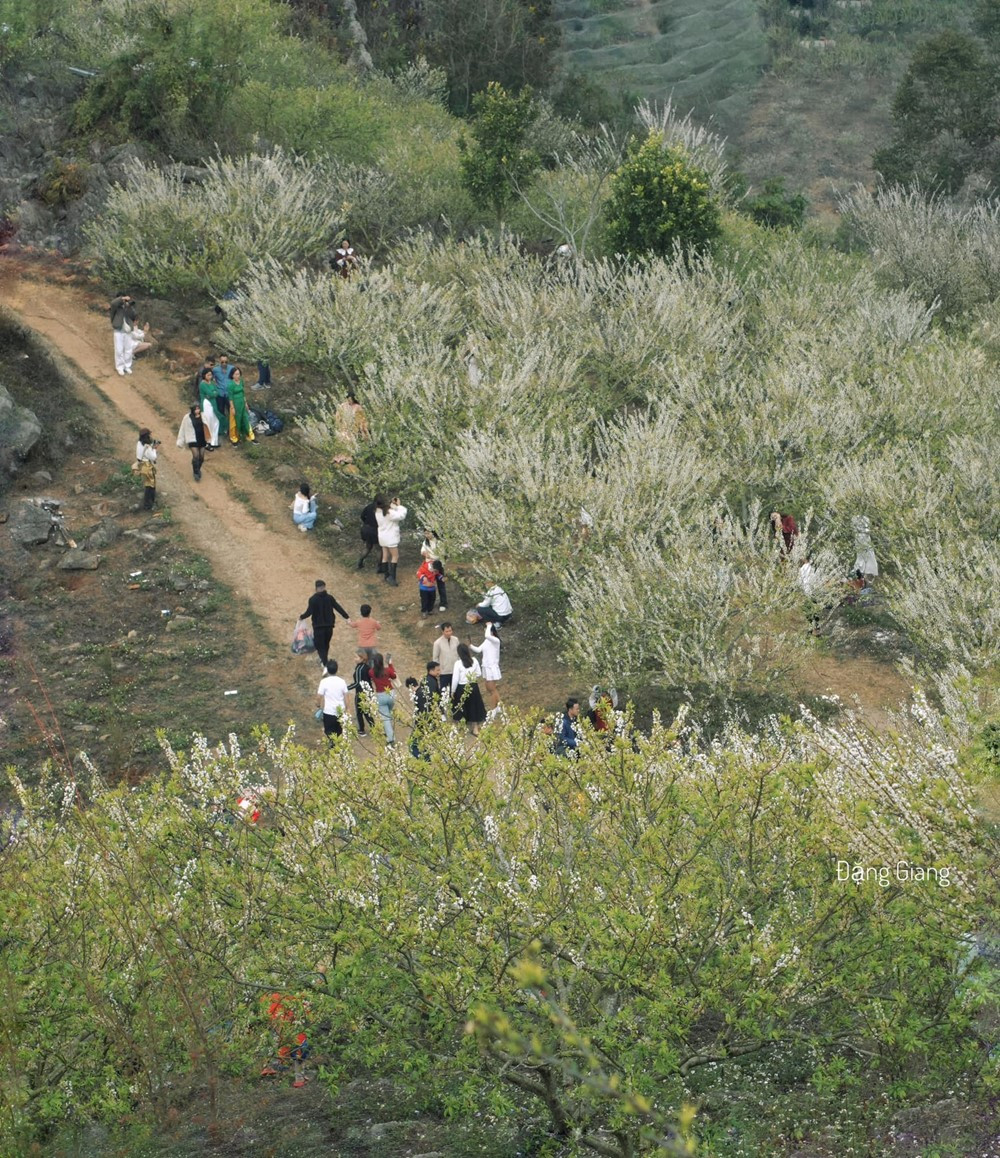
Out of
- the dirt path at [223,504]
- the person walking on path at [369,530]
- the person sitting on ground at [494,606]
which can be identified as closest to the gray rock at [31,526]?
the dirt path at [223,504]

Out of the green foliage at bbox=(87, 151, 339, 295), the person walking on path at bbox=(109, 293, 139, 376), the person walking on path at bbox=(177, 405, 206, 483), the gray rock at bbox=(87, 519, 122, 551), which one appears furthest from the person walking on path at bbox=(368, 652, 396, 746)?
the green foliage at bbox=(87, 151, 339, 295)

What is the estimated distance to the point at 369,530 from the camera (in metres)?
34.1

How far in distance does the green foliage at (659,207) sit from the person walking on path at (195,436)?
55.9ft

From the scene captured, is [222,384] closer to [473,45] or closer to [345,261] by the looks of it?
[345,261]

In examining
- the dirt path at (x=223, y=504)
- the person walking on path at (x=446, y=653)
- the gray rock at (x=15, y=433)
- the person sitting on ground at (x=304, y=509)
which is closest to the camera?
the person walking on path at (x=446, y=653)

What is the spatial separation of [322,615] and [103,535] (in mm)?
8591

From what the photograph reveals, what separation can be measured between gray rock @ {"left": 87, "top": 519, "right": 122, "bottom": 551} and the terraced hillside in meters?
78.5

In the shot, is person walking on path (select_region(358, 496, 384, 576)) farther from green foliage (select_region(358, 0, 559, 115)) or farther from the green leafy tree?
green foliage (select_region(358, 0, 559, 115))

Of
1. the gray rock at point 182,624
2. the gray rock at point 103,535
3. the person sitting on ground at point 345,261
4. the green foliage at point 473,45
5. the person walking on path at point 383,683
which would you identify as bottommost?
the gray rock at point 182,624

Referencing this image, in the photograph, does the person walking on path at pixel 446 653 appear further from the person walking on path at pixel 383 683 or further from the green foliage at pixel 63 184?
the green foliage at pixel 63 184

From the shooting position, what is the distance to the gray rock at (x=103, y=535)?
35.2m

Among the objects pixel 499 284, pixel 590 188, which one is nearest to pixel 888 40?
pixel 590 188

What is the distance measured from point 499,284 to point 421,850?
3112cm

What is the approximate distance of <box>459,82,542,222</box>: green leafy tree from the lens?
5291cm
